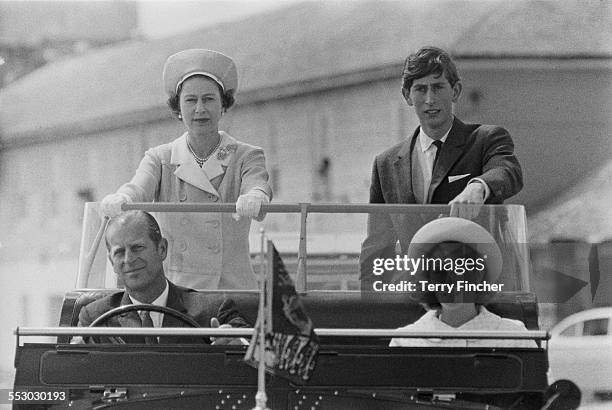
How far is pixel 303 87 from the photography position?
14453 millimetres

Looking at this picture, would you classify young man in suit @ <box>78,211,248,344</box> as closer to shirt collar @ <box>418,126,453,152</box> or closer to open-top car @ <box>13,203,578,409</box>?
open-top car @ <box>13,203,578,409</box>

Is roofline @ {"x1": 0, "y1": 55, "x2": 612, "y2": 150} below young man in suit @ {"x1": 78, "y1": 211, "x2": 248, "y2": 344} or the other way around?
the other way around

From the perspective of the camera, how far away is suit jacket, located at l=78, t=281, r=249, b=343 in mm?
5762

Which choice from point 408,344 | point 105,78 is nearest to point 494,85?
point 105,78

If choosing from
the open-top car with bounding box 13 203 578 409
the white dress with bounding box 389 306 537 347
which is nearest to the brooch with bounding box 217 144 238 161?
the open-top car with bounding box 13 203 578 409

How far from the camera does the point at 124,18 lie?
9.27 m

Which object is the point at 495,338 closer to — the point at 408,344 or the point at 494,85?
the point at 408,344

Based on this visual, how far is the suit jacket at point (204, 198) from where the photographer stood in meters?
5.89

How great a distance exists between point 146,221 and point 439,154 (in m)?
1.22

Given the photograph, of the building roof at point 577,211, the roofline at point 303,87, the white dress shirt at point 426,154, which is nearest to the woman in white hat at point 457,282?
the white dress shirt at point 426,154

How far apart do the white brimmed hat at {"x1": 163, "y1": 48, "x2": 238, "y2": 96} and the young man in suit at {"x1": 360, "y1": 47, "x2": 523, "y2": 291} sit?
2.31 feet

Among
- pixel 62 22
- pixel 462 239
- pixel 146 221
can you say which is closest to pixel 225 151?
pixel 146 221

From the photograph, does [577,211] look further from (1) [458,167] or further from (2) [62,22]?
(1) [458,167]

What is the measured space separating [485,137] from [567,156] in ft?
13.1
